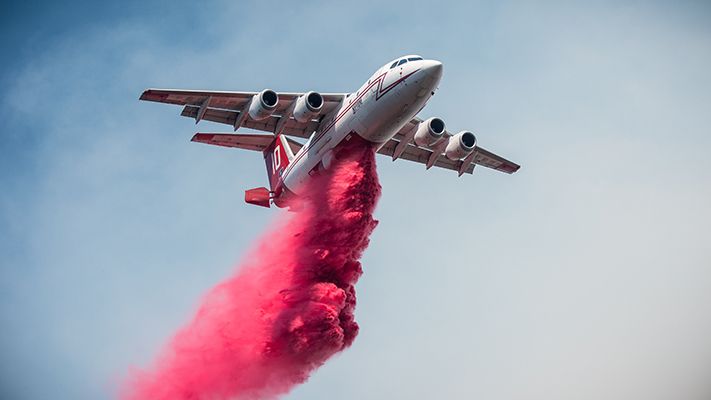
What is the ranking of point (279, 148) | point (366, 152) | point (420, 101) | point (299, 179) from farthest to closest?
point (279, 148), point (299, 179), point (366, 152), point (420, 101)

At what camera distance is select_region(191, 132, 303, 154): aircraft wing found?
19.6 meters

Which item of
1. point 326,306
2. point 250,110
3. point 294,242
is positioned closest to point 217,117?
point 250,110

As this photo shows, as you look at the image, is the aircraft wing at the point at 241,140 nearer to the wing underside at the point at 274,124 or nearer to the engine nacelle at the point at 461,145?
Result: the wing underside at the point at 274,124

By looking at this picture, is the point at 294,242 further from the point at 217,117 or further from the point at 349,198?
the point at 217,117

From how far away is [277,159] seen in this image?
2027 cm

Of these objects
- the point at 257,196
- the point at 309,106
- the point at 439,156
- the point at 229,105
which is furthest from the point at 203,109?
the point at 439,156

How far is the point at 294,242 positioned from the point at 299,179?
1.50 m

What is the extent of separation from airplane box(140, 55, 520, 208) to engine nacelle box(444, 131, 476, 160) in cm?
2

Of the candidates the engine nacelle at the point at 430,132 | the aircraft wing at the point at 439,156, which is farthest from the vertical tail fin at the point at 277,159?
the engine nacelle at the point at 430,132

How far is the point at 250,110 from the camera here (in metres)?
17.1

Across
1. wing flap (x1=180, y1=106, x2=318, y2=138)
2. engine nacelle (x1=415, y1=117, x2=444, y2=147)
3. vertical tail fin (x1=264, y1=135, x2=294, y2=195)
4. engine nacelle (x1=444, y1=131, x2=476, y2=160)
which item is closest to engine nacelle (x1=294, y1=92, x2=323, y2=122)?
wing flap (x1=180, y1=106, x2=318, y2=138)

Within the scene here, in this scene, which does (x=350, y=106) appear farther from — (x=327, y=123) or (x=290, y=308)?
(x=290, y=308)

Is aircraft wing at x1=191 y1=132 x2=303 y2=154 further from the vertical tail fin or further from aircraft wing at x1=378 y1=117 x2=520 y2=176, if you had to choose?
aircraft wing at x1=378 y1=117 x2=520 y2=176

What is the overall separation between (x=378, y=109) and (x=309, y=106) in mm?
1704
